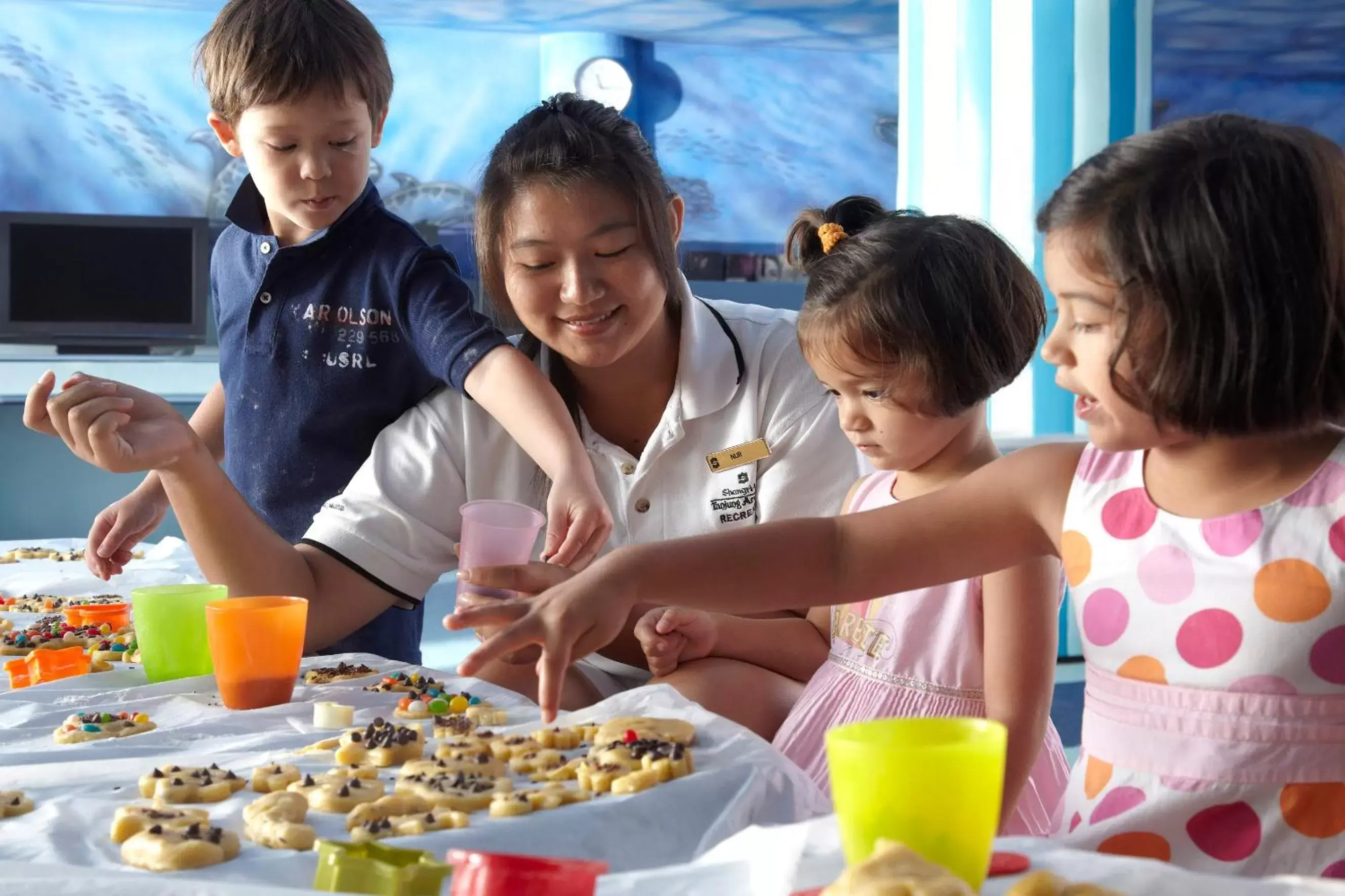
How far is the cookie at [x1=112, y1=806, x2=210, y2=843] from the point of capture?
746 millimetres

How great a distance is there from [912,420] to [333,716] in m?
0.62

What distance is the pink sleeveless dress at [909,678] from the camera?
1.31m

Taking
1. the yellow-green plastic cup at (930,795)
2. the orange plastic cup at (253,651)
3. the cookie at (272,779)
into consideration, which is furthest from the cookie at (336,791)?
the yellow-green plastic cup at (930,795)

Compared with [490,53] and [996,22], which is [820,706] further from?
[490,53]

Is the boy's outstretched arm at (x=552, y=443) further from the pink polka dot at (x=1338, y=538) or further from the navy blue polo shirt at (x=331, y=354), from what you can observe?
the pink polka dot at (x=1338, y=538)

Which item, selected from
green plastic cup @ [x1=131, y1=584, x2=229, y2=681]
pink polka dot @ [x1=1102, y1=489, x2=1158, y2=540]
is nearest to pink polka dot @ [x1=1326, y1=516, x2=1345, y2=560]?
pink polka dot @ [x1=1102, y1=489, x2=1158, y2=540]

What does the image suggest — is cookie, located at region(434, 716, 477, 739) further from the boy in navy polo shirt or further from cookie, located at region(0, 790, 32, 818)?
the boy in navy polo shirt

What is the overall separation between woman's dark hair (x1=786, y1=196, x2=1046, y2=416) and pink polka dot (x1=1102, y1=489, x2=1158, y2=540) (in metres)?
0.32

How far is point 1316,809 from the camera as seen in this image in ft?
2.84

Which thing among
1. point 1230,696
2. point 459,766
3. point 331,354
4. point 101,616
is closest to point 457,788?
point 459,766

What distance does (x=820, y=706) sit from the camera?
1.37 metres

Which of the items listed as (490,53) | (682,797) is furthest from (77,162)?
(682,797)

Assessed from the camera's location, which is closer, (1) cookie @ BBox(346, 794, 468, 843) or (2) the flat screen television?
(1) cookie @ BBox(346, 794, 468, 843)

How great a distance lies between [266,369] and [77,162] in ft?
16.1
